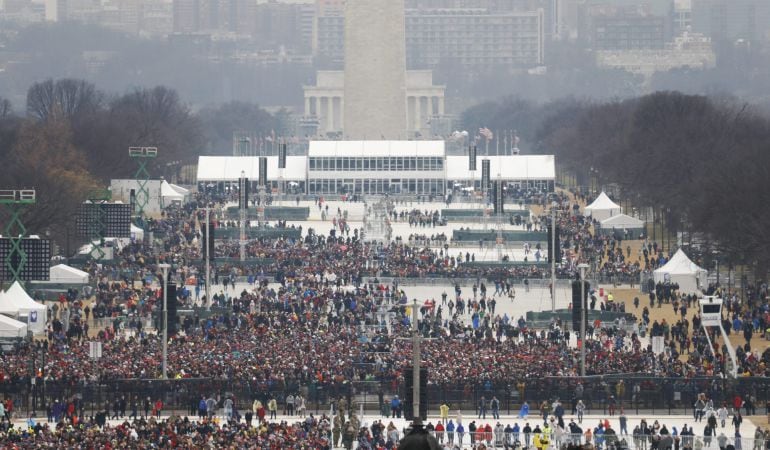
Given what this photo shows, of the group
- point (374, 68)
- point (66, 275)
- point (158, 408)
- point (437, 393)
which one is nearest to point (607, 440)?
point (437, 393)

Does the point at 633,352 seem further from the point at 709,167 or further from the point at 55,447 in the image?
the point at 709,167

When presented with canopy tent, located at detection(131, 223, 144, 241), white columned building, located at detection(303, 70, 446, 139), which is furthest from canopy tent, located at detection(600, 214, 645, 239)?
white columned building, located at detection(303, 70, 446, 139)

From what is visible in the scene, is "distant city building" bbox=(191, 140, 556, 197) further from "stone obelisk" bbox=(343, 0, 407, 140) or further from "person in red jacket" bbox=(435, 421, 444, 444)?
"person in red jacket" bbox=(435, 421, 444, 444)

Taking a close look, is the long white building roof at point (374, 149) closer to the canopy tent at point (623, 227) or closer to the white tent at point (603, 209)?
the white tent at point (603, 209)

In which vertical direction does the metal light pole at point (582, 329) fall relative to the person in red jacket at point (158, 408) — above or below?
above

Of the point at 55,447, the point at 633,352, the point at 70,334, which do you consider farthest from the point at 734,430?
the point at 70,334

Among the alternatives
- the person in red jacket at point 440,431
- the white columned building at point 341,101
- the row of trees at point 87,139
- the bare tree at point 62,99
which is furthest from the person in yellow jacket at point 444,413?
the white columned building at point 341,101
